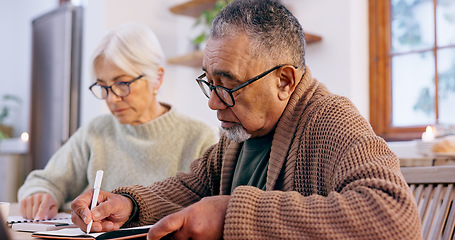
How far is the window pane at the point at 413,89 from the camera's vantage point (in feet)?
9.70

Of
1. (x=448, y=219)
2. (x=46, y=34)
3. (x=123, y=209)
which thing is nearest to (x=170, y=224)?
(x=123, y=209)

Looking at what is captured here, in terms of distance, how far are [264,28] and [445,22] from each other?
7.14 ft

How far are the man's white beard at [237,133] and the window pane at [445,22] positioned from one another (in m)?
2.13

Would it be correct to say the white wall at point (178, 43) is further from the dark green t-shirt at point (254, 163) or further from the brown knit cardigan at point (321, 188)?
the brown knit cardigan at point (321, 188)

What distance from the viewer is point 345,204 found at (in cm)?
84

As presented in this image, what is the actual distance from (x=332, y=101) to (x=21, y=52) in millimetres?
5542

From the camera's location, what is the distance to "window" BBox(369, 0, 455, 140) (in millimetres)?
2908

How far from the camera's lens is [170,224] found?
2.85ft

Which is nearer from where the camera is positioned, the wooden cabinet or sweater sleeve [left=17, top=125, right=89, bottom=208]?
sweater sleeve [left=17, top=125, right=89, bottom=208]

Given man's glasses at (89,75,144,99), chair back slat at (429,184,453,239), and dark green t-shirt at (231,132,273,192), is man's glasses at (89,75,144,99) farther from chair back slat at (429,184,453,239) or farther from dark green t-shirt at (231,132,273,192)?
chair back slat at (429,184,453,239)

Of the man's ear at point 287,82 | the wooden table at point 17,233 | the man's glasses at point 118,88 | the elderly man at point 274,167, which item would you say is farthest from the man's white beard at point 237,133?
the man's glasses at point 118,88

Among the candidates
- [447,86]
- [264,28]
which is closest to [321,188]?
[264,28]

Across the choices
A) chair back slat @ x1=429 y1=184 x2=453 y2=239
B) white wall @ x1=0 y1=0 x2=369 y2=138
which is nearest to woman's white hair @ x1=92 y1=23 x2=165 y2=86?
white wall @ x1=0 y1=0 x2=369 y2=138

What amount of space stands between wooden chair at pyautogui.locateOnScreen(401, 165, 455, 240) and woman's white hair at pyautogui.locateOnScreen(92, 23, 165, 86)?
3.49ft
